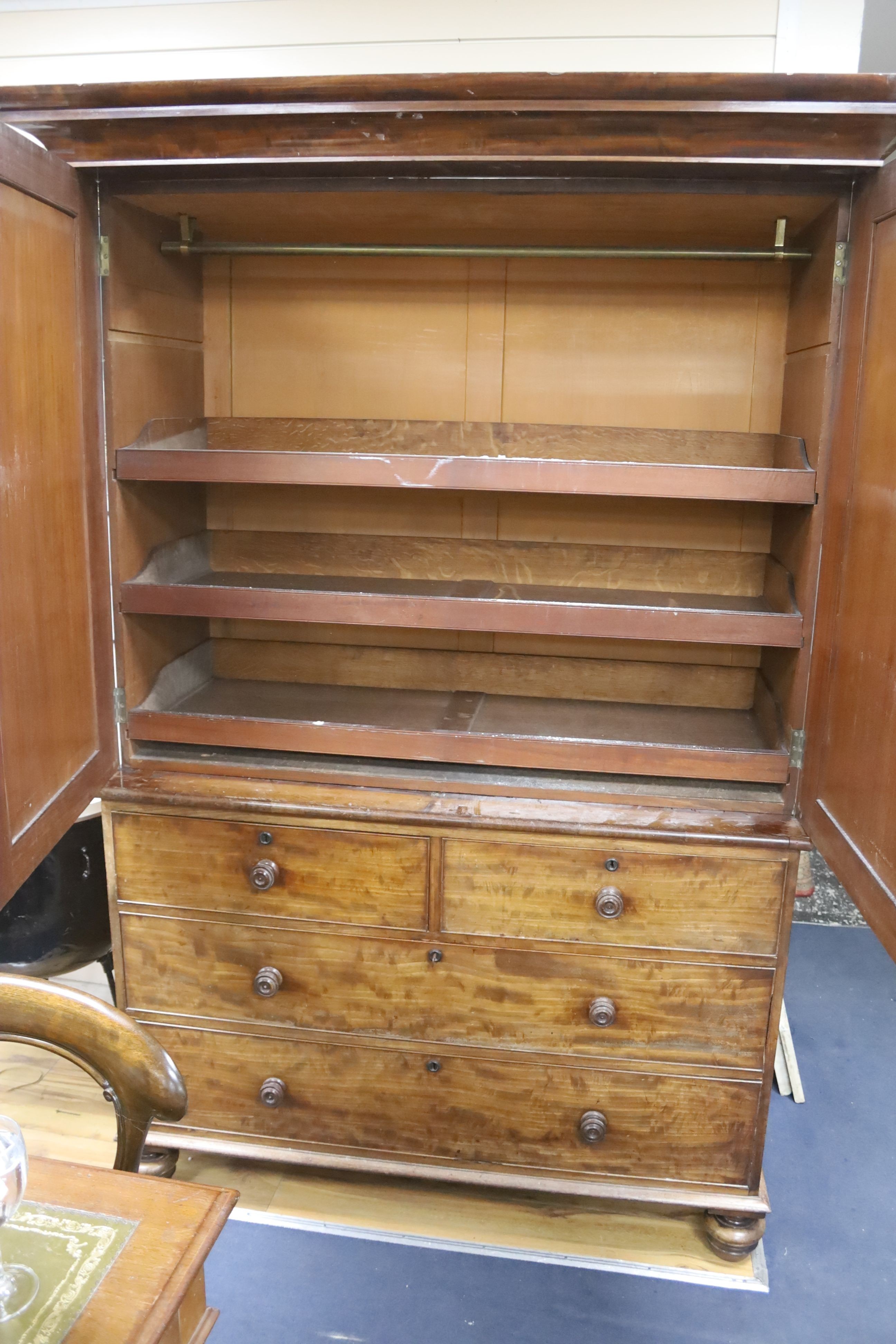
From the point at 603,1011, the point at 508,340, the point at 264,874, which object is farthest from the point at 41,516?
the point at 603,1011

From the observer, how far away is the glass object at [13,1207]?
2.72ft

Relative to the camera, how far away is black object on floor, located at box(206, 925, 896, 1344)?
69.8 inches

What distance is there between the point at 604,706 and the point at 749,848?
0.52 m

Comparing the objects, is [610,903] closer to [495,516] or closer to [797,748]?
[797,748]

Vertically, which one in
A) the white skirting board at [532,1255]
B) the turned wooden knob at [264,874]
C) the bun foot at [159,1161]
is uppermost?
the turned wooden knob at [264,874]

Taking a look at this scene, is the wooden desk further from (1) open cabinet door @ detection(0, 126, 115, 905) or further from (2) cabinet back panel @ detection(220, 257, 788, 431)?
(2) cabinet back panel @ detection(220, 257, 788, 431)

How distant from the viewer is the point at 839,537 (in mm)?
1641

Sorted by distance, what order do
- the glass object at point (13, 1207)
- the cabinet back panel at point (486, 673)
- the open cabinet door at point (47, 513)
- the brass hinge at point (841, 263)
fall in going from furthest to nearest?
the cabinet back panel at point (486, 673), the brass hinge at point (841, 263), the open cabinet door at point (47, 513), the glass object at point (13, 1207)

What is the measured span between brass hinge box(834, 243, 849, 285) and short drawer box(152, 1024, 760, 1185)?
1.46m

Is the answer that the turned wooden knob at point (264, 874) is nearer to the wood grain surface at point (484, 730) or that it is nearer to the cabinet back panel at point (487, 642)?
the wood grain surface at point (484, 730)

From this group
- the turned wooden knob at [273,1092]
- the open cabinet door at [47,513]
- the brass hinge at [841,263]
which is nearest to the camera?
the open cabinet door at [47,513]

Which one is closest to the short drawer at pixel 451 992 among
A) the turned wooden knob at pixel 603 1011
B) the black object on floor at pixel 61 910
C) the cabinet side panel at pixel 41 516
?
the turned wooden knob at pixel 603 1011

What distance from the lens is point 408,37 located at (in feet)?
6.51

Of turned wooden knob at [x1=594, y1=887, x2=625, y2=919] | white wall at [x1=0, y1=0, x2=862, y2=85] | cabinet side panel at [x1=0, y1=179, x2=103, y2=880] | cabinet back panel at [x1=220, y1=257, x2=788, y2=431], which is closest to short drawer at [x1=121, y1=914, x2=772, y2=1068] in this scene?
turned wooden knob at [x1=594, y1=887, x2=625, y2=919]
